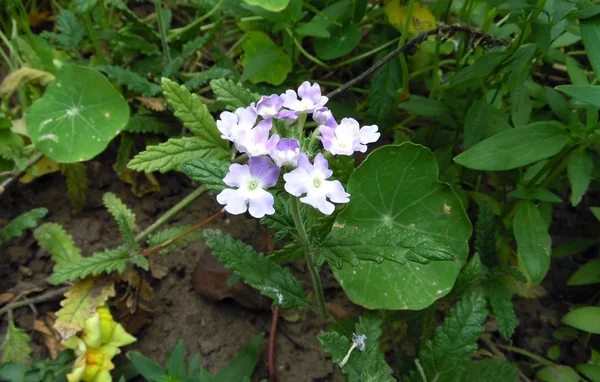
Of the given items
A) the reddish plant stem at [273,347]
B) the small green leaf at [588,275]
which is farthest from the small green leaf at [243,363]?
the small green leaf at [588,275]

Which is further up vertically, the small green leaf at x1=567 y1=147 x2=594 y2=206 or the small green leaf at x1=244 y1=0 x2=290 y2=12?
the small green leaf at x1=244 y1=0 x2=290 y2=12

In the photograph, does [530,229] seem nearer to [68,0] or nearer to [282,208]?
[282,208]

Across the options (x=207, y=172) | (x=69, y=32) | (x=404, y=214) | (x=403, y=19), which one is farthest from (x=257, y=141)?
(x=69, y=32)

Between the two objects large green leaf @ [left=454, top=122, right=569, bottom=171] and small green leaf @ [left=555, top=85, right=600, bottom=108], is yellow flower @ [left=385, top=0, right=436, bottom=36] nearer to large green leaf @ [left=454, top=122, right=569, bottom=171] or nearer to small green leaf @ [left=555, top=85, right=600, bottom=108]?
large green leaf @ [left=454, top=122, right=569, bottom=171]

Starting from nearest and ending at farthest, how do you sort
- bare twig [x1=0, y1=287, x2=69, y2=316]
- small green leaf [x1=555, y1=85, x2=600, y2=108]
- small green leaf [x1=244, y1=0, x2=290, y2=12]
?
small green leaf [x1=555, y1=85, x2=600, y2=108], small green leaf [x1=244, y1=0, x2=290, y2=12], bare twig [x1=0, y1=287, x2=69, y2=316]

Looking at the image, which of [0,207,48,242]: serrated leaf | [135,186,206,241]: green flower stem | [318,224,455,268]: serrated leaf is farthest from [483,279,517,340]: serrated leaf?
[0,207,48,242]: serrated leaf

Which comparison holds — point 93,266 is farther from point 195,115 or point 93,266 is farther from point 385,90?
point 385,90

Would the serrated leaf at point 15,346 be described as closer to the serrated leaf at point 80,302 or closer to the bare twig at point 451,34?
the serrated leaf at point 80,302
